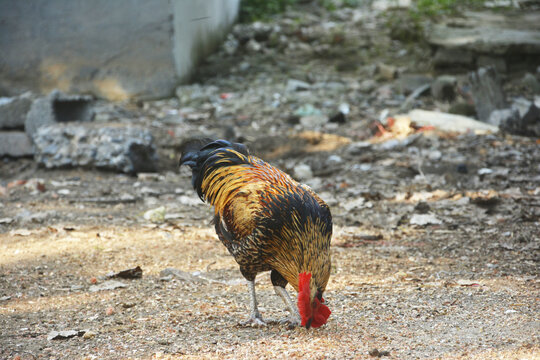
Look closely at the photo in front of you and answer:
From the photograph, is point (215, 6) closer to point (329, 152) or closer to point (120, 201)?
point (329, 152)

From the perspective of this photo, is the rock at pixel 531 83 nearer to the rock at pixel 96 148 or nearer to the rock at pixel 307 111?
the rock at pixel 307 111

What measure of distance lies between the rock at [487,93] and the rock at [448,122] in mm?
315

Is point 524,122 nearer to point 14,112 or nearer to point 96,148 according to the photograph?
point 96,148

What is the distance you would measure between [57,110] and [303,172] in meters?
3.63

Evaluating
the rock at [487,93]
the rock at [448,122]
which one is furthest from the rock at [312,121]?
the rock at [487,93]

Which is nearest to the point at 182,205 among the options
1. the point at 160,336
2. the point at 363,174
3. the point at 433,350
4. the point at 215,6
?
the point at 363,174

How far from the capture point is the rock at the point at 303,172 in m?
6.96

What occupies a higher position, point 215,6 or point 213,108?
point 215,6

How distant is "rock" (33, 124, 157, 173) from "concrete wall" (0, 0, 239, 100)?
2854mm

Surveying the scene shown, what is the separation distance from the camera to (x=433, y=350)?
2.85 metres

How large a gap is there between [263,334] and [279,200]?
766mm

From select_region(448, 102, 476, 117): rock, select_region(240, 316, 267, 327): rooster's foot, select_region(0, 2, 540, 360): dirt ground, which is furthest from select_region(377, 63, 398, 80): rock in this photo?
select_region(240, 316, 267, 327): rooster's foot

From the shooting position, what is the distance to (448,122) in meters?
8.02

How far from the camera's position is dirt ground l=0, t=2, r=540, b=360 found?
311 cm
